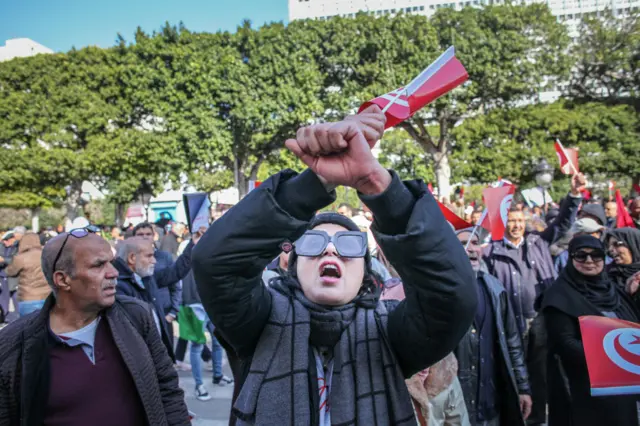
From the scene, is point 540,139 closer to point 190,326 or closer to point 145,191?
point 145,191

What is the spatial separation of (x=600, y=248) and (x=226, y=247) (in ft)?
9.82

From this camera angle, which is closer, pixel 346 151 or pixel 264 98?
pixel 346 151

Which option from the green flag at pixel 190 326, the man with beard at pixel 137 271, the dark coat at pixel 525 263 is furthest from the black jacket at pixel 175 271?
the dark coat at pixel 525 263

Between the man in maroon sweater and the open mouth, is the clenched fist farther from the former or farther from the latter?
the man in maroon sweater

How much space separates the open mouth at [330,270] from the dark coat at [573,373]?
240cm

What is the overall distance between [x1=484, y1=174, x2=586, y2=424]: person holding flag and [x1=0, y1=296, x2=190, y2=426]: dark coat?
3.08 meters

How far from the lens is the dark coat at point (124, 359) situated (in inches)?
83.9

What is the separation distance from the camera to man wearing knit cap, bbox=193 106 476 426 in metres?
1.35

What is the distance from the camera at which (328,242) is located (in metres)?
1.68

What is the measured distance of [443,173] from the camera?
26891 millimetres

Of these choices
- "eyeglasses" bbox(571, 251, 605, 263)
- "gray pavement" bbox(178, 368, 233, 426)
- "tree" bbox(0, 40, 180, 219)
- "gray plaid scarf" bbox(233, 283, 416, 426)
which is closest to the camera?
"gray plaid scarf" bbox(233, 283, 416, 426)

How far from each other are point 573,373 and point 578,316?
1.39ft

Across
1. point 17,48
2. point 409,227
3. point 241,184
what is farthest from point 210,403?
point 17,48

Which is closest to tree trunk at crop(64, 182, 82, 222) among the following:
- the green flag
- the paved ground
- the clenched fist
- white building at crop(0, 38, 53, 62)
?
the paved ground
